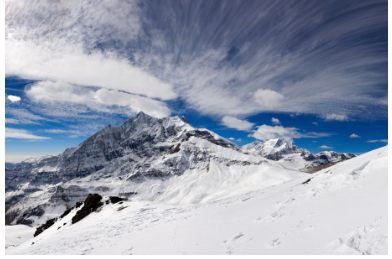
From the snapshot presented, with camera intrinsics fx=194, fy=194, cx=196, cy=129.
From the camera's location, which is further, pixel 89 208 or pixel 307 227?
pixel 89 208

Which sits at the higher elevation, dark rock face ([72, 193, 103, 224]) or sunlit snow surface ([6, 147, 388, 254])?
sunlit snow surface ([6, 147, 388, 254])

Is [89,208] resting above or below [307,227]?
below

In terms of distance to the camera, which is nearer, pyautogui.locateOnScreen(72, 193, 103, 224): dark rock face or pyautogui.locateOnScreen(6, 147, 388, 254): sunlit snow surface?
pyautogui.locateOnScreen(6, 147, 388, 254): sunlit snow surface

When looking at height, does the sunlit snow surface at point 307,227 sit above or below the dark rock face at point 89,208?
above

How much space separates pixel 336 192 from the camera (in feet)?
36.9

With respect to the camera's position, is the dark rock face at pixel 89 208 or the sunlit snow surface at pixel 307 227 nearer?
the sunlit snow surface at pixel 307 227

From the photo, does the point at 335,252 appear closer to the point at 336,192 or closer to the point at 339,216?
the point at 339,216
